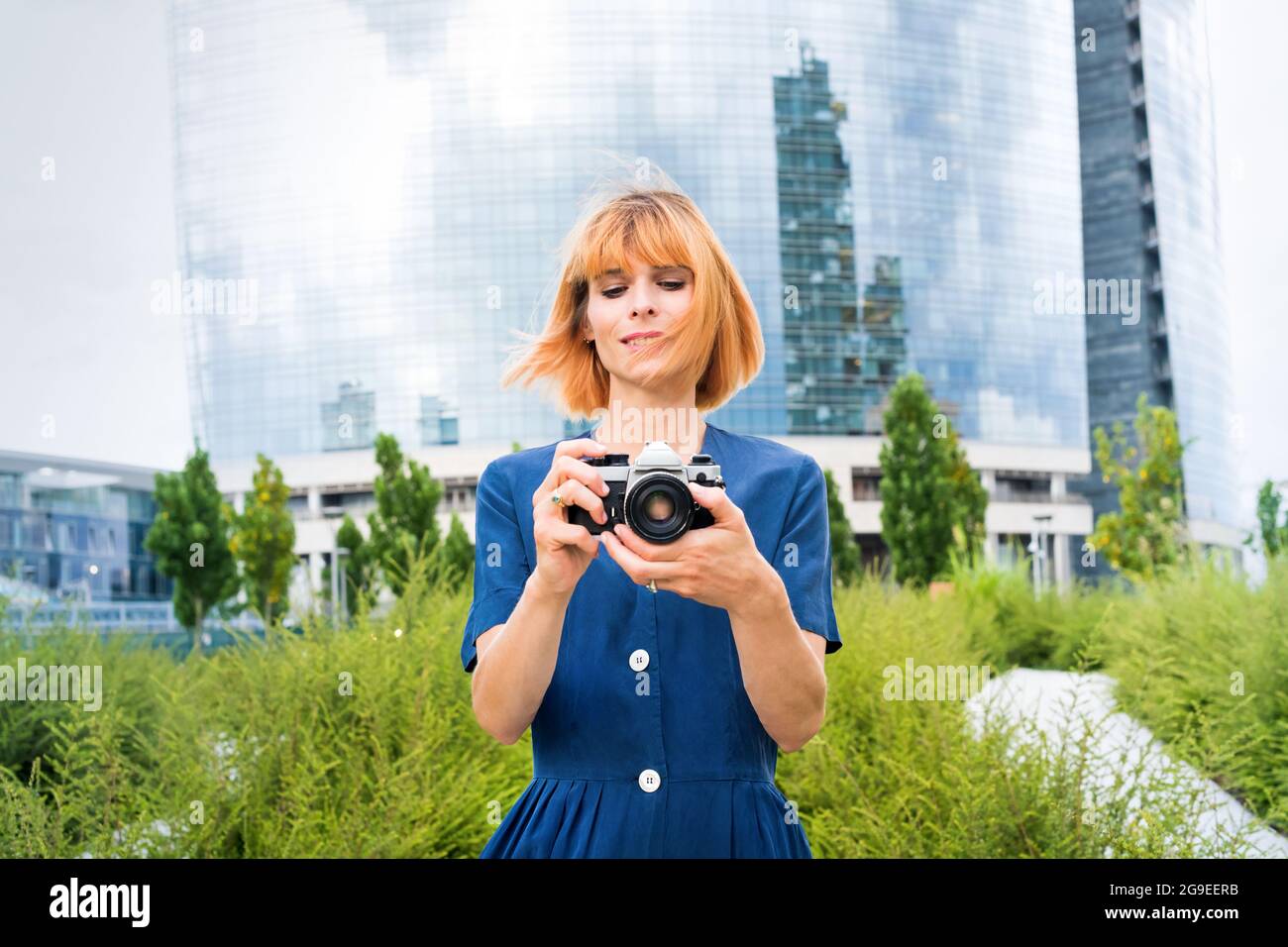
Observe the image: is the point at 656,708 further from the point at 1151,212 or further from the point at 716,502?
the point at 1151,212

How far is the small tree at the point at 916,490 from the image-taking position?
19422mm

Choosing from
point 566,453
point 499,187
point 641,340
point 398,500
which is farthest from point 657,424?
point 499,187

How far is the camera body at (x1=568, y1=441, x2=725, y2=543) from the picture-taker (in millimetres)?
1206

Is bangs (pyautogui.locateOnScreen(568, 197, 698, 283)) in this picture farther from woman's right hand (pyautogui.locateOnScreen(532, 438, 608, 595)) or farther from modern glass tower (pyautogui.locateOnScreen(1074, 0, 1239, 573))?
modern glass tower (pyautogui.locateOnScreen(1074, 0, 1239, 573))

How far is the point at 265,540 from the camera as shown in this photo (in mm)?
22734

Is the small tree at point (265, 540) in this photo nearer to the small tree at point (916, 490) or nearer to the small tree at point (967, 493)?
the small tree at point (916, 490)

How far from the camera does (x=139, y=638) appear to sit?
22.8ft

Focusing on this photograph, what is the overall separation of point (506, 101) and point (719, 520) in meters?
45.8

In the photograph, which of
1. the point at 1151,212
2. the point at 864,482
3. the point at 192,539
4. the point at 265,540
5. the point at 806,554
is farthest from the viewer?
the point at 1151,212

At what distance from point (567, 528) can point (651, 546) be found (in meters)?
0.11

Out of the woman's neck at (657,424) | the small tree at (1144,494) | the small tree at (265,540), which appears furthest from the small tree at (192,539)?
the woman's neck at (657,424)

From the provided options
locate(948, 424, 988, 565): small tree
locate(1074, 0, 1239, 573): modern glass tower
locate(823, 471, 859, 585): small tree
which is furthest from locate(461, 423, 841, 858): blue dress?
locate(1074, 0, 1239, 573): modern glass tower

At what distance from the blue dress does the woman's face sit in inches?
8.8
